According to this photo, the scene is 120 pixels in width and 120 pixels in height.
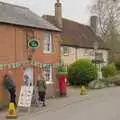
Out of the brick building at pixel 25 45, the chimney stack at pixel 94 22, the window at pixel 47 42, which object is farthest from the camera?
the chimney stack at pixel 94 22

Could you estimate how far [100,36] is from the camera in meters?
70.3

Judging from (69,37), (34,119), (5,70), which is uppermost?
(69,37)

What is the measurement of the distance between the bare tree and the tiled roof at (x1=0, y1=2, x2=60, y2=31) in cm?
3642

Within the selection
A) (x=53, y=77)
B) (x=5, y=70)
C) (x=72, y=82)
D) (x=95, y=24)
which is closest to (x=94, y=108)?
(x=5, y=70)

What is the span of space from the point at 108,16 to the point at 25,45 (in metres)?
42.4

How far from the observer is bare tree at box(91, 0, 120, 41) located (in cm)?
6800

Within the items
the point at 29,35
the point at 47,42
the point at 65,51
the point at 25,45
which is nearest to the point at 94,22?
the point at 65,51

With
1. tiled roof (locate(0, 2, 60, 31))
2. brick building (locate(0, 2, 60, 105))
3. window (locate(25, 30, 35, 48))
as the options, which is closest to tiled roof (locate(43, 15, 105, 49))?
tiled roof (locate(0, 2, 60, 31))

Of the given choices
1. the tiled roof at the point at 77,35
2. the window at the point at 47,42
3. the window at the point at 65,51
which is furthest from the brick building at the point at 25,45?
the tiled roof at the point at 77,35

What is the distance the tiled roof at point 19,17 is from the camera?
26781 millimetres

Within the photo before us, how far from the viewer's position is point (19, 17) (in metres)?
28.7

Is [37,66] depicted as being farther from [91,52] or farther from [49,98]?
[91,52]

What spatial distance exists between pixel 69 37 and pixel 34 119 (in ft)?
118

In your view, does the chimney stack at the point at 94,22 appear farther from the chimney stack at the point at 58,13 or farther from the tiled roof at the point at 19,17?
the tiled roof at the point at 19,17
